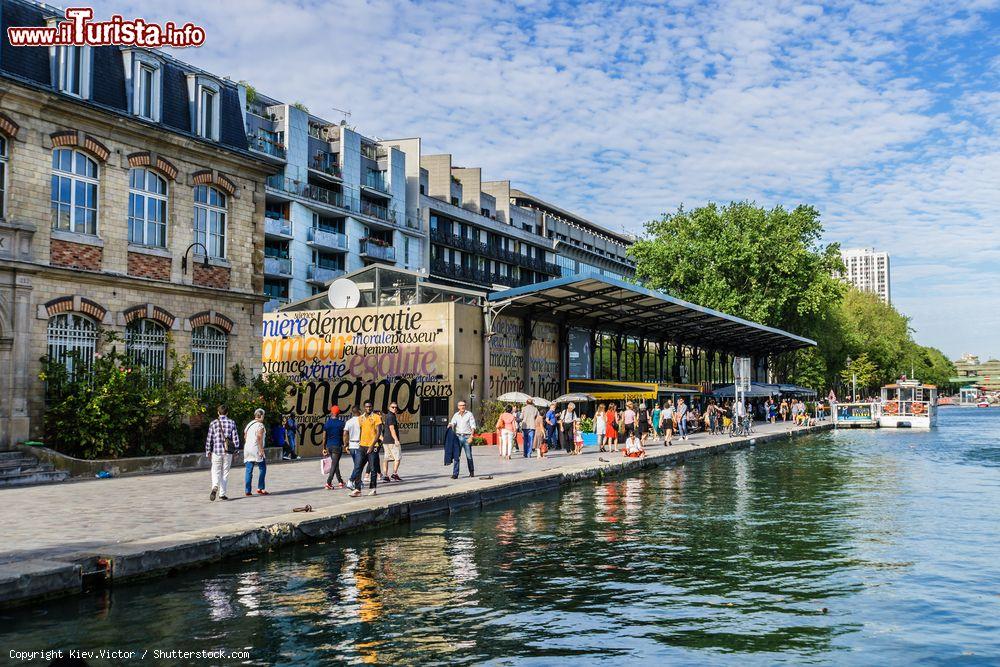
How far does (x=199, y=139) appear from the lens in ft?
77.1

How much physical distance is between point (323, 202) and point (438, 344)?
26429 millimetres

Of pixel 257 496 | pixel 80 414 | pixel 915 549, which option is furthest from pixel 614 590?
pixel 80 414

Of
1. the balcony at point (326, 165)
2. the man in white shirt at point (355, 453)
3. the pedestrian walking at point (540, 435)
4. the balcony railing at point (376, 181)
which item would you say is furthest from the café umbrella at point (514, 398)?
the balcony railing at point (376, 181)

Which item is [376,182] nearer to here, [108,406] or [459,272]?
[459,272]

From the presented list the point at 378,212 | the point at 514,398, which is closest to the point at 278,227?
the point at 378,212

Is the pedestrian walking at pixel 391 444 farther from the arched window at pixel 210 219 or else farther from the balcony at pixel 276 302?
the balcony at pixel 276 302

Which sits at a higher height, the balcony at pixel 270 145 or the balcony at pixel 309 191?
the balcony at pixel 270 145

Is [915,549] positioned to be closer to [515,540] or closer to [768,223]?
[515,540]

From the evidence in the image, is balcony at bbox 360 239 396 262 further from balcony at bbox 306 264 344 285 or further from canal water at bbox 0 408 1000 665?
canal water at bbox 0 408 1000 665

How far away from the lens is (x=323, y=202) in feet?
182

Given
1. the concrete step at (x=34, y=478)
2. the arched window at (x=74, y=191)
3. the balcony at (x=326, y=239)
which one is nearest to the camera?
the concrete step at (x=34, y=478)

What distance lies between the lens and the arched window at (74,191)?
66.2 ft

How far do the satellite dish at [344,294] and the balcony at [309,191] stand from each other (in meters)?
18.1

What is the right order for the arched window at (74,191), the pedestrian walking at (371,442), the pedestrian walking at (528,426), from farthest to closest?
the pedestrian walking at (528,426), the arched window at (74,191), the pedestrian walking at (371,442)
